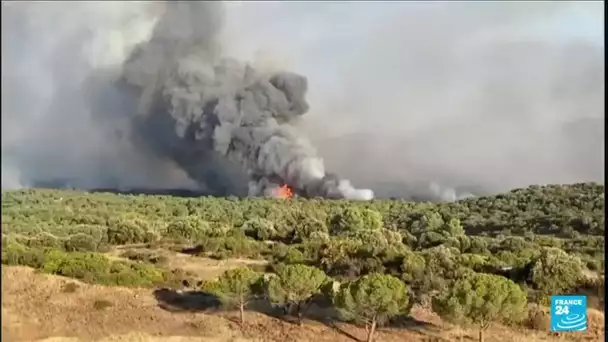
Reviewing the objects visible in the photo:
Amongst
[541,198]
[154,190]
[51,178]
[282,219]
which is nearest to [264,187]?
[282,219]

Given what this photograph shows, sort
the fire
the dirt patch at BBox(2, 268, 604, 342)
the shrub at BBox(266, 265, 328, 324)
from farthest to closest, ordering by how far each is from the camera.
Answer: the fire < the shrub at BBox(266, 265, 328, 324) < the dirt patch at BBox(2, 268, 604, 342)

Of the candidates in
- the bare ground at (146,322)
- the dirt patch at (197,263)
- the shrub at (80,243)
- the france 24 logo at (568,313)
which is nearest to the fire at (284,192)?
the dirt patch at (197,263)

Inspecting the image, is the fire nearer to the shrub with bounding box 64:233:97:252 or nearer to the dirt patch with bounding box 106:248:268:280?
the dirt patch with bounding box 106:248:268:280

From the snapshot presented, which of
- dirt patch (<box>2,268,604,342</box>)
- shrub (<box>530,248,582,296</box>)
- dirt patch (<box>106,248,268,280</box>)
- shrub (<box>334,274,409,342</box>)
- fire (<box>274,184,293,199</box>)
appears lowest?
dirt patch (<box>2,268,604,342</box>)

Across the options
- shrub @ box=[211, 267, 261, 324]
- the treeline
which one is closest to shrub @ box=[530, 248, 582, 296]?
the treeline

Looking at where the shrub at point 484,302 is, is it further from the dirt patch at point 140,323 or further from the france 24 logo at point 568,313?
the france 24 logo at point 568,313

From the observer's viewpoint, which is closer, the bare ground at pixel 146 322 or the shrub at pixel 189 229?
the bare ground at pixel 146 322

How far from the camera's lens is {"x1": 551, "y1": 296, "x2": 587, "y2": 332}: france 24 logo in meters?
9.56

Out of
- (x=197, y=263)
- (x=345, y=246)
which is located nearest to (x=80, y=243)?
(x=197, y=263)

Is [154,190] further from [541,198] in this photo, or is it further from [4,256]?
[541,198]

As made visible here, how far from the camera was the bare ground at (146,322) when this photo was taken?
866 cm

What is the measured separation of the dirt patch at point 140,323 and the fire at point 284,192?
1903 millimetres

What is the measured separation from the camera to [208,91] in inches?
430

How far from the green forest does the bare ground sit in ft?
0.54
